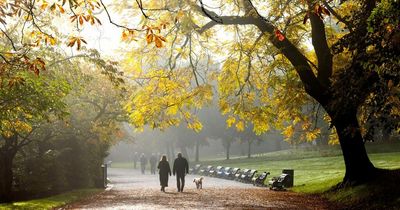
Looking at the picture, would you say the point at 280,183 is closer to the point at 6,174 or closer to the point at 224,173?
the point at 6,174

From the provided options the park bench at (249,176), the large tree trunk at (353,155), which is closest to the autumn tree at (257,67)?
the large tree trunk at (353,155)

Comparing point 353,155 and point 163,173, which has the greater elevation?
point 353,155

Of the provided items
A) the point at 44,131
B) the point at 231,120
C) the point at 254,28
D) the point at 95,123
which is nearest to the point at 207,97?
the point at 231,120

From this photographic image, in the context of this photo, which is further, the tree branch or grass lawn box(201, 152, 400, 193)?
grass lawn box(201, 152, 400, 193)

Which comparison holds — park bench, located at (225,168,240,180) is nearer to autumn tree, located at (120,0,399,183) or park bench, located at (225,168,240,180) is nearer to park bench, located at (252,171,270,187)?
park bench, located at (252,171,270,187)

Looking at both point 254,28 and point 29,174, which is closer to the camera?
point 254,28

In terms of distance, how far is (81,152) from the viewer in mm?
24516

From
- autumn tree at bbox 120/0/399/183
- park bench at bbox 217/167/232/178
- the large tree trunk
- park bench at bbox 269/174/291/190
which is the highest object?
autumn tree at bbox 120/0/399/183

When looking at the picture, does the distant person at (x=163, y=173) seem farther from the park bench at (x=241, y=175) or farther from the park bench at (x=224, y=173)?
the park bench at (x=224, y=173)

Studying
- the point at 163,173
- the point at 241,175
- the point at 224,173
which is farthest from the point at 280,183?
the point at 224,173

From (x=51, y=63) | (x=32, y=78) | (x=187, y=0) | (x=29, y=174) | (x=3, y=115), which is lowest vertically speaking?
(x=29, y=174)

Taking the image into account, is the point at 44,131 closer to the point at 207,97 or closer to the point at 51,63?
the point at 51,63

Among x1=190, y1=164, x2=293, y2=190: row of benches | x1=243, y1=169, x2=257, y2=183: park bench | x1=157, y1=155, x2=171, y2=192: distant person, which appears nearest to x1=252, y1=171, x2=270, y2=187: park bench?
x1=190, y1=164, x2=293, y2=190: row of benches

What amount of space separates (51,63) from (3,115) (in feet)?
18.1
